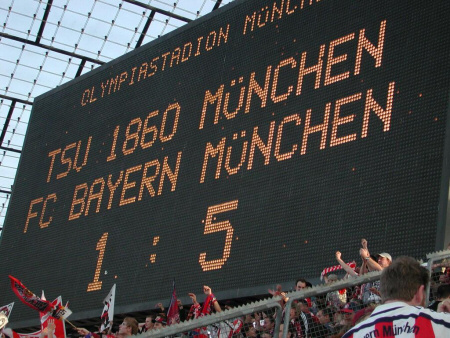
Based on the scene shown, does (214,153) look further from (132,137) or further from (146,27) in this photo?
(146,27)

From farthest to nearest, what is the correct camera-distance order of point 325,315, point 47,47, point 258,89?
1. point 47,47
2. point 258,89
3. point 325,315

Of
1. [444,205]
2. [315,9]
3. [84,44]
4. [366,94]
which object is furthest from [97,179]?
[84,44]

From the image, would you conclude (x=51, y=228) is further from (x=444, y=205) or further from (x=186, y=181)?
(x=444, y=205)

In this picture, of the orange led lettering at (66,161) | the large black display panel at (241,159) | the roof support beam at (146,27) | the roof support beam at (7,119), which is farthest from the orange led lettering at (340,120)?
the roof support beam at (7,119)

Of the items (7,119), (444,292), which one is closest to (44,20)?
(7,119)

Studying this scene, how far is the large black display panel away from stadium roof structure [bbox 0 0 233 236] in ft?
13.3

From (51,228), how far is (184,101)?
9.12 feet

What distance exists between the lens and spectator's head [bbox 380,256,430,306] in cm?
274

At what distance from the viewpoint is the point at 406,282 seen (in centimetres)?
274

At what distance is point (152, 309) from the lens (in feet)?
30.9

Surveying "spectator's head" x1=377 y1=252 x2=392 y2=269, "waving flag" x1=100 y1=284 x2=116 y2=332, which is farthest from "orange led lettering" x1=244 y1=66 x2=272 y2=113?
"spectator's head" x1=377 y1=252 x2=392 y2=269

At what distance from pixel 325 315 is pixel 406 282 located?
232 cm

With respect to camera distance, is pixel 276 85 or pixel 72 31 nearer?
pixel 276 85

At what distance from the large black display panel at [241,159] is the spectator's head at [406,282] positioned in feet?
13.5
